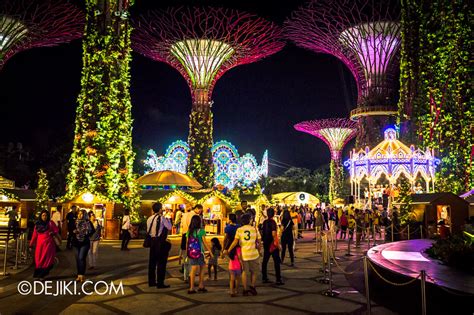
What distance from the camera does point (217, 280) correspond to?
9.01 m

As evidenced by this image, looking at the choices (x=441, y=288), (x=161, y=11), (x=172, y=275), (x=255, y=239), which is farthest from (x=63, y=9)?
(x=441, y=288)

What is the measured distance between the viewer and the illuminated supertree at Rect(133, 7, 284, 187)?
29781mm

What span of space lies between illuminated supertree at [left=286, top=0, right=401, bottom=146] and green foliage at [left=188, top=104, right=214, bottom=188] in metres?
8.69

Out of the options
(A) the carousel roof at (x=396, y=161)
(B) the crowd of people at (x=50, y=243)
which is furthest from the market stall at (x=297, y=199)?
(B) the crowd of people at (x=50, y=243)

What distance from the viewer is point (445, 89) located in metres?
21.5

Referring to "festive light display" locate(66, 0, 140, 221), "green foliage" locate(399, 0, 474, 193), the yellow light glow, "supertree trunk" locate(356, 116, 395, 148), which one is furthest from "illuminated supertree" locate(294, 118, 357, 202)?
the yellow light glow

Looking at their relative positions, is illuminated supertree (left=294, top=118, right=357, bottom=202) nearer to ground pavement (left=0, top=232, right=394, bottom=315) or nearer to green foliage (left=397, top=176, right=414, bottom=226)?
green foliage (left=397, top=176, right=414, bottom=226)

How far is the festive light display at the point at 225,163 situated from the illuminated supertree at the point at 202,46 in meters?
21.3

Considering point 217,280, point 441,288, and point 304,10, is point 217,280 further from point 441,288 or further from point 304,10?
point 304,10

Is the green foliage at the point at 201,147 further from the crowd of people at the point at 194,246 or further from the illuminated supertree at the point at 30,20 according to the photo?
the crowd of people at the point at 194,246

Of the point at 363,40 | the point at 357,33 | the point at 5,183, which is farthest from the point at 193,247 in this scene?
the point at 363,40

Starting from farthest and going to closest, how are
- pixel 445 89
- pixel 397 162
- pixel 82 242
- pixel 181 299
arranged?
pixel 397 162 < pixel 445 89 < pixel 82 242 < pixel 181 299

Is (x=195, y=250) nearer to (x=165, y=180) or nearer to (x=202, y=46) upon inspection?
(x=165, y=180)

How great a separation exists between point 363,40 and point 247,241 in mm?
30030
